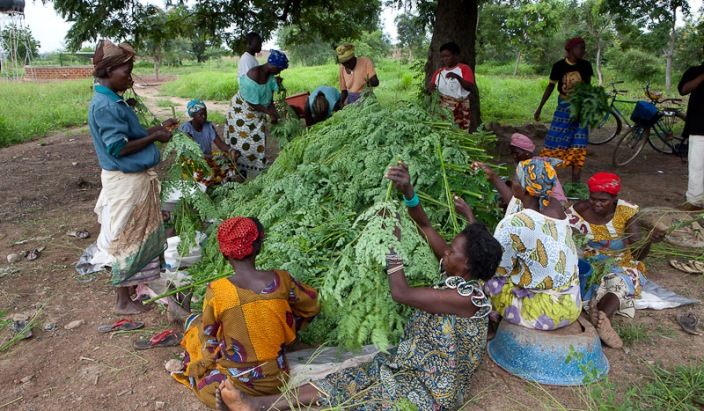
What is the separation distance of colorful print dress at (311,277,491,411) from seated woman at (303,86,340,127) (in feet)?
11.8

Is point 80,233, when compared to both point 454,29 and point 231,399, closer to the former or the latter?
point 231,399

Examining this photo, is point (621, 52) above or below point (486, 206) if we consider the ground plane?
above

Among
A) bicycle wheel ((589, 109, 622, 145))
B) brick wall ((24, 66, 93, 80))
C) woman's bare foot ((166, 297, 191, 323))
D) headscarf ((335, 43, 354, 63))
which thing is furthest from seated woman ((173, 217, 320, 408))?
brick wall ((24, 66, 93, 80))

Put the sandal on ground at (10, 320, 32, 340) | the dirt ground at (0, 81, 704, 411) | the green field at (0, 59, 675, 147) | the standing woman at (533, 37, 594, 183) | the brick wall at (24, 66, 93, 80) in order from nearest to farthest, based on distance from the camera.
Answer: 1. the dirt ground at (0, 81, 704, 411)
2. the sandal on ground at (10, 320, 32, 340)
3. the standing woman at (533, 37, 594, 183)
4. the green field at (0, 59, 675, 147)
5. the brick wall at (24, 66, 93, 80)

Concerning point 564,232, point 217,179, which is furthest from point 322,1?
point 564,232

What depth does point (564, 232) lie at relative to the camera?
2820 millimetres

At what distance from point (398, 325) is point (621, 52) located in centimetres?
2635

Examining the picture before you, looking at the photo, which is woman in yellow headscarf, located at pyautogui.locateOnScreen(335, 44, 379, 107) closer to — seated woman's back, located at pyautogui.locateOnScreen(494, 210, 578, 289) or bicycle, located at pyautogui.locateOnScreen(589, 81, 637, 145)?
seated woman's back, located at pyautogui.locateOnScreen(494, 210, 578, 289)

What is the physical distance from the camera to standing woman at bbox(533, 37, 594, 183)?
5.56 metres

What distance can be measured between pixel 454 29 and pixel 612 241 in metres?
4.49

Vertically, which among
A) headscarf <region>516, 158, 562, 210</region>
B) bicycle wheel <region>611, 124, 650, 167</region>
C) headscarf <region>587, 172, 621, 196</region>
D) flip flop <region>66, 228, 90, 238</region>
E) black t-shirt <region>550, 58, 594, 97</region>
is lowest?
flip flop <region>66, 228, 90, 238</region>

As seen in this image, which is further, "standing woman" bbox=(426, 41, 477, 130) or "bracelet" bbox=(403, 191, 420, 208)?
"standing woman" bbox=(426, 41, 477, 130)

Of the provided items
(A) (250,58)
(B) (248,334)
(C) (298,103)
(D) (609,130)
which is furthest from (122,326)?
(D) (609,130)

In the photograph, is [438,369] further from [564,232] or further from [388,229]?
[564,232]
